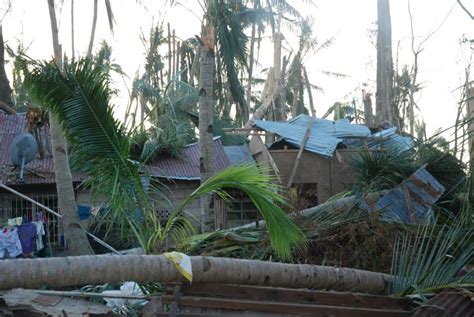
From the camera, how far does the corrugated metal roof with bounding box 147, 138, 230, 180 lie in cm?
1745

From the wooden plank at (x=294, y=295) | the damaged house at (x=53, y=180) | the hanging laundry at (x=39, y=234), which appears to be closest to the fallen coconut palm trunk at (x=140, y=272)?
the wooden plank at (x=294, y=295)

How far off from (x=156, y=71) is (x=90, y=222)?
24.0 meters

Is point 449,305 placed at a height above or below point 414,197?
below

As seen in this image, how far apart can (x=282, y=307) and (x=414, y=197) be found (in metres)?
4.89

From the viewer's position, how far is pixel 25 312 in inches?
186

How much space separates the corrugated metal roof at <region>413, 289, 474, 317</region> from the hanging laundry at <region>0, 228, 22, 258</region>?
376 inches

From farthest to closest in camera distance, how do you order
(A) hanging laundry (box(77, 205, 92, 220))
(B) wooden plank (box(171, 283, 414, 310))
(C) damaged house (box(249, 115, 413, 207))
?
(A) hanging laundry (box(77, 205, 92, 220))
(C) damaged house (box(249, 115, 413, 207))
(B) wooden plank (box(171, 283, 414, 310))

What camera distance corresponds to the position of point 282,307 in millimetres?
5668

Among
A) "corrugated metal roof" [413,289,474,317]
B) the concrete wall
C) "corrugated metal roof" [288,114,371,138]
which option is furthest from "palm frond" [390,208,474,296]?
"corrugated metal roof" [288,114,371,138]

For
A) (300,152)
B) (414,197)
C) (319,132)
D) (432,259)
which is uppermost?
(319,132)

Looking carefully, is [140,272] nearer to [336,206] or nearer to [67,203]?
[336,206]

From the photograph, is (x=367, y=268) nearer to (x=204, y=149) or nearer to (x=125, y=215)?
(x=125, y=215)

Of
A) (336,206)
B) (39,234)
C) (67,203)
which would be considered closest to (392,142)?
(336,206)

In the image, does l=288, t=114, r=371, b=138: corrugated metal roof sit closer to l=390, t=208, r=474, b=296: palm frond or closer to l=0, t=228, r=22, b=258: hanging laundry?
l=0, t=228, r=22, b=258: hanging laundry
